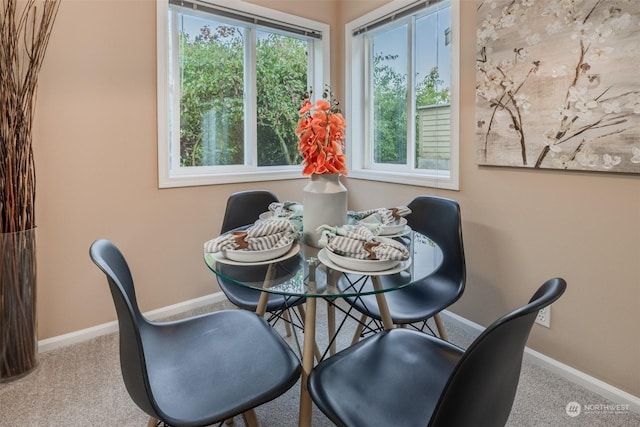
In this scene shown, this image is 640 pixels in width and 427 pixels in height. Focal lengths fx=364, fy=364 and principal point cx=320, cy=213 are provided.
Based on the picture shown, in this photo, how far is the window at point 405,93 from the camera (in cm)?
241

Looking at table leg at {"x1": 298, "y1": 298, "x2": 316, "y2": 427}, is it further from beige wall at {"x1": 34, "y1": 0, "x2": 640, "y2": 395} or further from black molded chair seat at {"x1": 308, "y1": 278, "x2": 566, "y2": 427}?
beige wall at {"x1": 34, "y1": 0, "x2": 640, "y2": 395}

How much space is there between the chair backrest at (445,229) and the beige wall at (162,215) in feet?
0.96

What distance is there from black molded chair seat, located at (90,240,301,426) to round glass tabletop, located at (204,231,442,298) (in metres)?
0.23

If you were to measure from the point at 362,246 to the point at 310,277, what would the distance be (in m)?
0.21

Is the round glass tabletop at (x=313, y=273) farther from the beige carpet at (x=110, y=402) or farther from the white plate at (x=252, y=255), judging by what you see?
the beige carpet at (x=110, y=402)

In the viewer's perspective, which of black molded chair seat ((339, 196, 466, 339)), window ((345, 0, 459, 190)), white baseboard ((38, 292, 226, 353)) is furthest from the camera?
window ((345, 0, 459, 190))

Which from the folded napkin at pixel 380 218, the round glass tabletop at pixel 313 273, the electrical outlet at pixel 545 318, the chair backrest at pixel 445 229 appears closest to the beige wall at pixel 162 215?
the electrical outlet at pixel 545 318

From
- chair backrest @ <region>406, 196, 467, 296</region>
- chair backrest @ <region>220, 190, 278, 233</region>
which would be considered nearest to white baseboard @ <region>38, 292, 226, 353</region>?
chair backrest @ <region>220, 190, 278, 233</region>

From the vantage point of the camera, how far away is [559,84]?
1738mm

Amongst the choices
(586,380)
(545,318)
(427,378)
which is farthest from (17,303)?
(586,380)

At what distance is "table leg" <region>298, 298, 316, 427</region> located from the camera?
1.18 m

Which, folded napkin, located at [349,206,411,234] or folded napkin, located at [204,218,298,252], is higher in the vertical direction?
folded napkin, located at [349,206,411,234]

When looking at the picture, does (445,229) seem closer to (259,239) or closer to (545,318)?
(545,318)

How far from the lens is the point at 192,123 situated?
8.75ft
